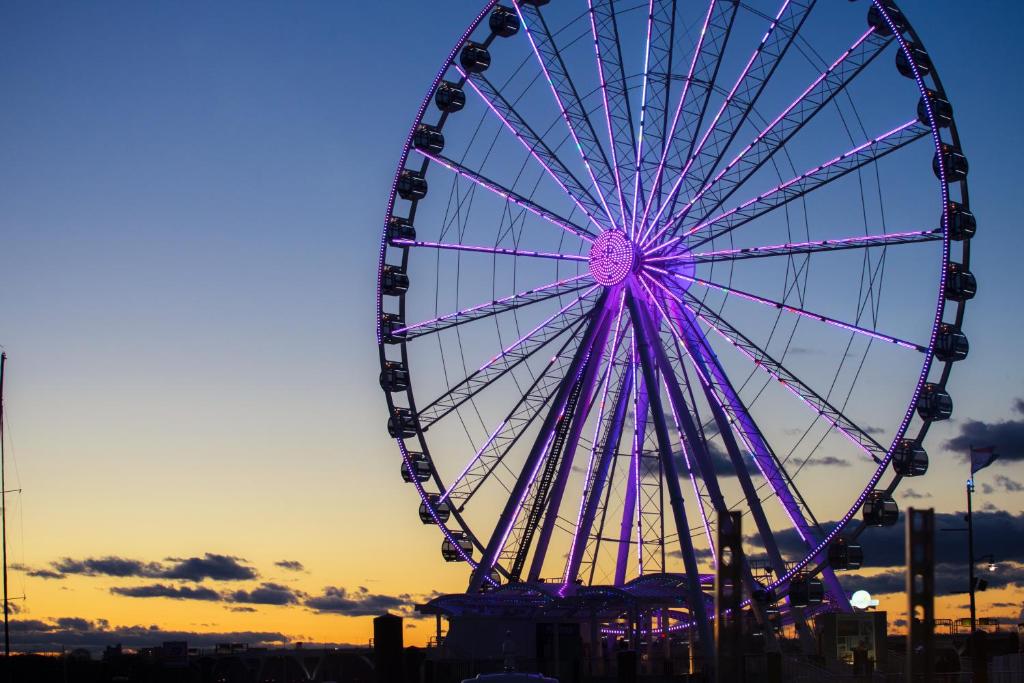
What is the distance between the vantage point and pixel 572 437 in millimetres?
51062

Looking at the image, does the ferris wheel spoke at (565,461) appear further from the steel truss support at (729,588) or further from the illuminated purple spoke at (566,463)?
the steel truss support at (729,588)

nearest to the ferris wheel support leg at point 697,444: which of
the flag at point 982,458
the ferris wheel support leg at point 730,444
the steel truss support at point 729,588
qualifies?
the ferris wheel support leg at point 730,444

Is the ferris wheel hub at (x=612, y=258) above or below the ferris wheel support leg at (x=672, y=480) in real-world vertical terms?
above

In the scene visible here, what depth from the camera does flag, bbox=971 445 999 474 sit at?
165 ft

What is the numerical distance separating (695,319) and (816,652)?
11.3 meters

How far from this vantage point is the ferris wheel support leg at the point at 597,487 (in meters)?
51.4

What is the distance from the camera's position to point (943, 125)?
44.2 m

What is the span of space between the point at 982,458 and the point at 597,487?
12830mm

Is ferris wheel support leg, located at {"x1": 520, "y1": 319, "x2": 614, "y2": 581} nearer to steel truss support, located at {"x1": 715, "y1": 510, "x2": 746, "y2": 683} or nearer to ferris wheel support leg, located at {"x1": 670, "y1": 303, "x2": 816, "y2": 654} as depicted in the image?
ferris wheel support leg, located at {"x1": 670, "y1": 303, "x2": 816, "y2": 654}

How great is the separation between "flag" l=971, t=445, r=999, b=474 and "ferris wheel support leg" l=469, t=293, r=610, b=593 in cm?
1316

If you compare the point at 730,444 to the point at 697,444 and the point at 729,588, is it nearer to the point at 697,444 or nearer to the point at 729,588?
the point at 697,444

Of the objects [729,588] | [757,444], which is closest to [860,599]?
[757,444]

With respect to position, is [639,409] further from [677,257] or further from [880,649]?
[880,649]

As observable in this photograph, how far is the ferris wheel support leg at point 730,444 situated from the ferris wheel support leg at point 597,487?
159 inches
